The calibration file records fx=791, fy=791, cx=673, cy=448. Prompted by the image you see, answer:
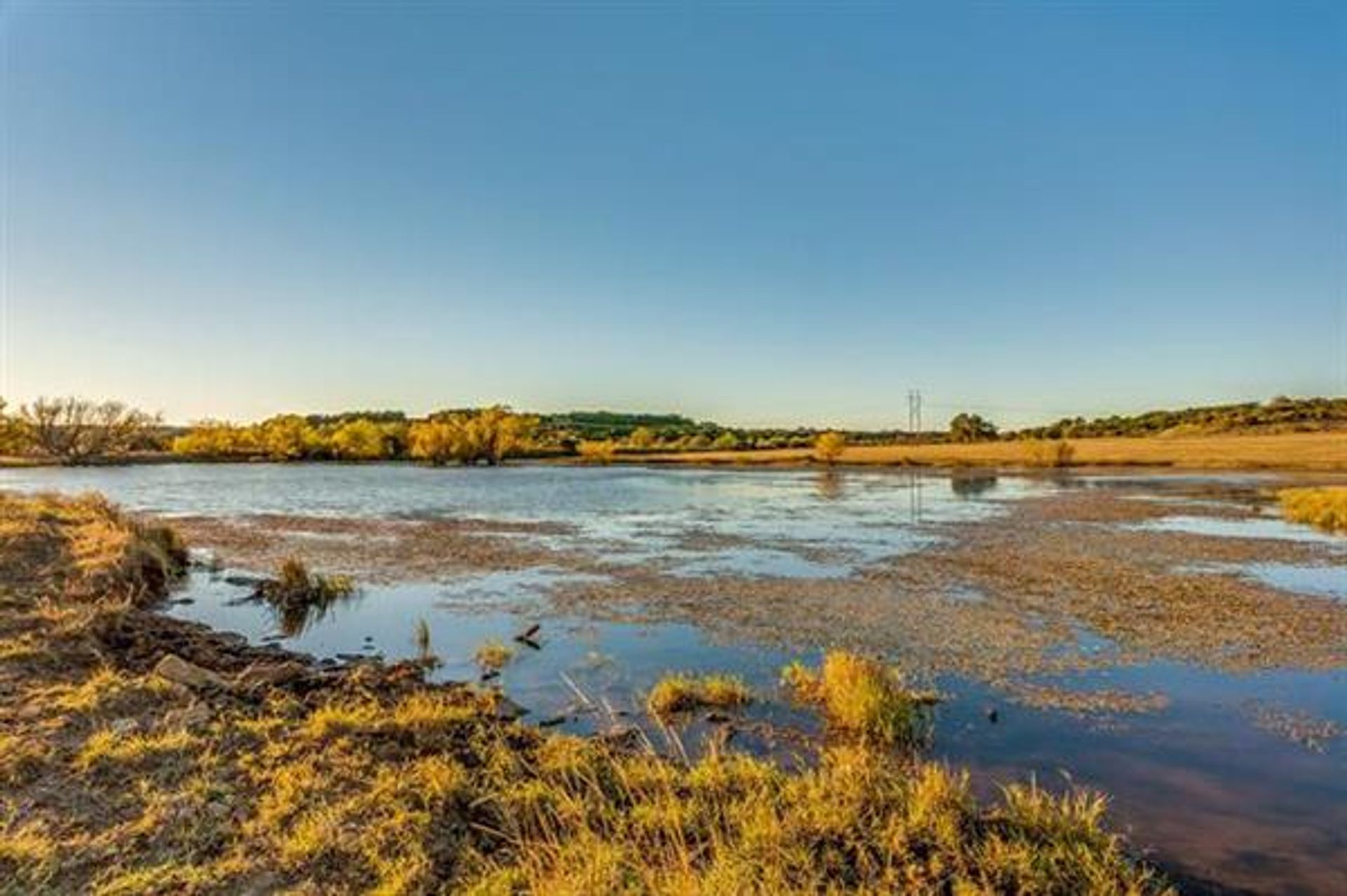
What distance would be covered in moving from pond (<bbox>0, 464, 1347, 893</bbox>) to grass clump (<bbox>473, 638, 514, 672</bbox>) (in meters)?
0.16

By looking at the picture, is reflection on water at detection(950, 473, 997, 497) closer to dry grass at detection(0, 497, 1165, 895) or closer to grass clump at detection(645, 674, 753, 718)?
grass clump at detection(645, 674, 753, 718)

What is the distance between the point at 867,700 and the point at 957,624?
6209mm

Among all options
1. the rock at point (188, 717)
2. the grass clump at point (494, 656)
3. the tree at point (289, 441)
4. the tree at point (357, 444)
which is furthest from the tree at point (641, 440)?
the rock at point (188, 717)

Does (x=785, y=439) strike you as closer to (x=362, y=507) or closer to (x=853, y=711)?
(x=362, y=507)

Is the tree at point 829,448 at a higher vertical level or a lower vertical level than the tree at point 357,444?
lower

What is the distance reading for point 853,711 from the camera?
9.22 metres

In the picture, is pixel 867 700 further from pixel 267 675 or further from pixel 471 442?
pixel 471 442

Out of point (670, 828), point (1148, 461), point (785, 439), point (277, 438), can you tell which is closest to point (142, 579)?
point (670, 828)

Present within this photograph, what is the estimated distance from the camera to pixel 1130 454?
82.4m

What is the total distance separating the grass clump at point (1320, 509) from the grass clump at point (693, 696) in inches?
1143

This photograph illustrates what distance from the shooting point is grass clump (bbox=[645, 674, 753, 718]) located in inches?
394

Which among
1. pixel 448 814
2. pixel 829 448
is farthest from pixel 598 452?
pixel 448 814

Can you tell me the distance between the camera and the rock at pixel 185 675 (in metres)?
8.79

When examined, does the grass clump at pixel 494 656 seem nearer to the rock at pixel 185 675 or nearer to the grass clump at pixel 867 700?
the rock at pixel 185 675
